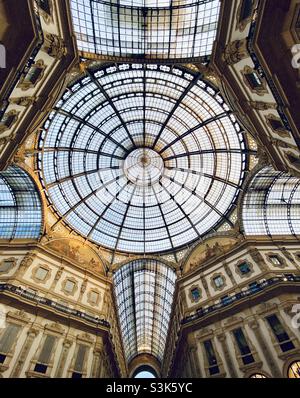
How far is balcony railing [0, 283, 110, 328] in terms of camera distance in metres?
25.0

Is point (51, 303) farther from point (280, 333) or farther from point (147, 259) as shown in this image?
point (280, 333)

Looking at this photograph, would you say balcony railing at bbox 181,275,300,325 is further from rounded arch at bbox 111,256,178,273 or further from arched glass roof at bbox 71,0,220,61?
arched glass roof at bbox 71,0,220,61

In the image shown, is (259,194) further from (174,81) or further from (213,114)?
(174,81)

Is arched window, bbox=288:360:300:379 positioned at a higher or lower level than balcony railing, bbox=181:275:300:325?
lower

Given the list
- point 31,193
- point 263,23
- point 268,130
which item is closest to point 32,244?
point 31,193

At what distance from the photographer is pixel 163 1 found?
824 inches

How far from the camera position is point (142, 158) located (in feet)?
133

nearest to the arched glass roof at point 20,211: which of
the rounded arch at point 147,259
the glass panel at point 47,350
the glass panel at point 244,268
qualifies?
the rounded arch at point 147,259

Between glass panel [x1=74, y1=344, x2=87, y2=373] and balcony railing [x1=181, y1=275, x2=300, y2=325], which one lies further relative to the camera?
glass panel [x1=74, y1=344, x2=87, y2=373]

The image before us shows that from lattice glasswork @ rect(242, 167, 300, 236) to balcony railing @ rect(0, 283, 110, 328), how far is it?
22.9 m

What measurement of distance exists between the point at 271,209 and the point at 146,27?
2779cm

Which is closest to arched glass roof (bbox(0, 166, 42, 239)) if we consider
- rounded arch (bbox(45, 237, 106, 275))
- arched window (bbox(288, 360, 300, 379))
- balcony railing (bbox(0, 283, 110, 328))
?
rounded arch (bbox(45, 237, 106, 275))

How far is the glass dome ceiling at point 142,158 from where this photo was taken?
97.9 ft

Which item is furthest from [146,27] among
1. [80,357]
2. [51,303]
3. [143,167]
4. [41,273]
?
[80,357]
